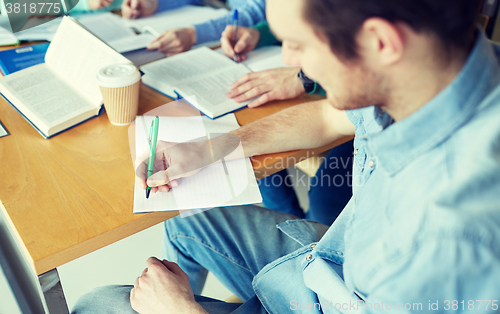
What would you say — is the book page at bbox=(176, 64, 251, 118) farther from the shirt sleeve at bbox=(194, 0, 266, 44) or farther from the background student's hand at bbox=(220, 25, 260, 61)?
the shirt sleeve at bbox=(194, 0, 266, 44)

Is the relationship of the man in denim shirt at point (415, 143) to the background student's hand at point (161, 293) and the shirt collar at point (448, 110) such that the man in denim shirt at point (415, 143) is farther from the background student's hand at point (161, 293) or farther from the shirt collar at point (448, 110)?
the background student's hand at point (161, 293)

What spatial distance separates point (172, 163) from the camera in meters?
0.75

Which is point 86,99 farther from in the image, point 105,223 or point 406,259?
point 406,259

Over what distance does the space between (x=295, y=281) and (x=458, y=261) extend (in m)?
0.37

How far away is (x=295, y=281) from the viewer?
733mm

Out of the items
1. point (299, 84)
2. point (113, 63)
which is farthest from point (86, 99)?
→ point (299, 84)

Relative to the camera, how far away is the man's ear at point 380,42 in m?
0.43

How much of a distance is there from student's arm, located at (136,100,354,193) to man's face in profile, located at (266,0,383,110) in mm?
280

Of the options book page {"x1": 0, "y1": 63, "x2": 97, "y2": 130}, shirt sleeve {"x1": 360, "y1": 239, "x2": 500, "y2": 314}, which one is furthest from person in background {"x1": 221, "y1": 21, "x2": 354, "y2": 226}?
shirt sleeve {"x1": 360, "y1": 239, "x2": 500, "y2": 314}

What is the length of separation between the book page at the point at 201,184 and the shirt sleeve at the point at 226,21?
0.53 meters

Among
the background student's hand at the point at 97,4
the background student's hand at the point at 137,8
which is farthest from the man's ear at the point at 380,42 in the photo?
the background student's hand at the point at 97,4

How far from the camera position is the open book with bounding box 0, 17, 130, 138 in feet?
2.79

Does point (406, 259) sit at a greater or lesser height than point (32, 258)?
greater

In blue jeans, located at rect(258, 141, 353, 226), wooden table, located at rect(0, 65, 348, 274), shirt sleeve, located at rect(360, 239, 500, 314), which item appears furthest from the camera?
blue jeans, located at rect(258, 141, 353, 226)
